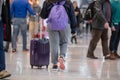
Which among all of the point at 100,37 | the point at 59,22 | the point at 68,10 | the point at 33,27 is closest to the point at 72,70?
the point at 59,22

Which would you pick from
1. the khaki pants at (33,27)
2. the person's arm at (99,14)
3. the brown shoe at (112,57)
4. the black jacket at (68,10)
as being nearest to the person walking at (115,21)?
the brown shoe at (112,57)

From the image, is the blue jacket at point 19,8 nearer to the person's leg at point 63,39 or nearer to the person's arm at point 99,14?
the person's arm at point 99,14

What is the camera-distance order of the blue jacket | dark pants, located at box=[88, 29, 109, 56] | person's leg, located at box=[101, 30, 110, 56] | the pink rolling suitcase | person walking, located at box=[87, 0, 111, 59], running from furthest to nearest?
1. the blue jacket
2. person's leg, located at box=[101, 30, 110, 56]
3. dark pants, located at box=[88, 29, 109, 56]
4. person walking, located at box=[87, 0, 111, 59]
5. the pink rolling suitcase

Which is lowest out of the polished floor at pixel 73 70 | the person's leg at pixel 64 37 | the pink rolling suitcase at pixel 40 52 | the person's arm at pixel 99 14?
the polished floor at pixel 73 70

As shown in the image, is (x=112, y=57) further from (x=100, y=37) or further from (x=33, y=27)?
(x=33, y=27)

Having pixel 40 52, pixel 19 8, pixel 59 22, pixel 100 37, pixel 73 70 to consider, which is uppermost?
pixel 19 8

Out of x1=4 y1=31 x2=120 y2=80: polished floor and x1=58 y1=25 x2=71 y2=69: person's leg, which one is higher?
x1=58 y1=25 x2=71 y2=69: person's leg

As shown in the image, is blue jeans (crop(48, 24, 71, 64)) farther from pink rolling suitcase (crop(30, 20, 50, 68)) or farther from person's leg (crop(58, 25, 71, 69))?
pink rolling suitcase (crop(30, 20, 50, 68))

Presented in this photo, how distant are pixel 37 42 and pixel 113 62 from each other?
9.05 ft

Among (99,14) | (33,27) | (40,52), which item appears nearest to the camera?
(40,52)

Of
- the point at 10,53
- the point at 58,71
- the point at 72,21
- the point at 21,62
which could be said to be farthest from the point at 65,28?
the point at 10,53

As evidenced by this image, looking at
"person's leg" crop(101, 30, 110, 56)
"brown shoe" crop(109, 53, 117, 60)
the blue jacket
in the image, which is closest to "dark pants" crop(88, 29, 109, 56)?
"person's leg" crop(101, 30, 110, 56)

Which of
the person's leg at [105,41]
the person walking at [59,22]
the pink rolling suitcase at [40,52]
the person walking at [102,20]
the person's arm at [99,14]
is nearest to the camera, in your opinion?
the person walking at [59,22]

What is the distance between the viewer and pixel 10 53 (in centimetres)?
1325
